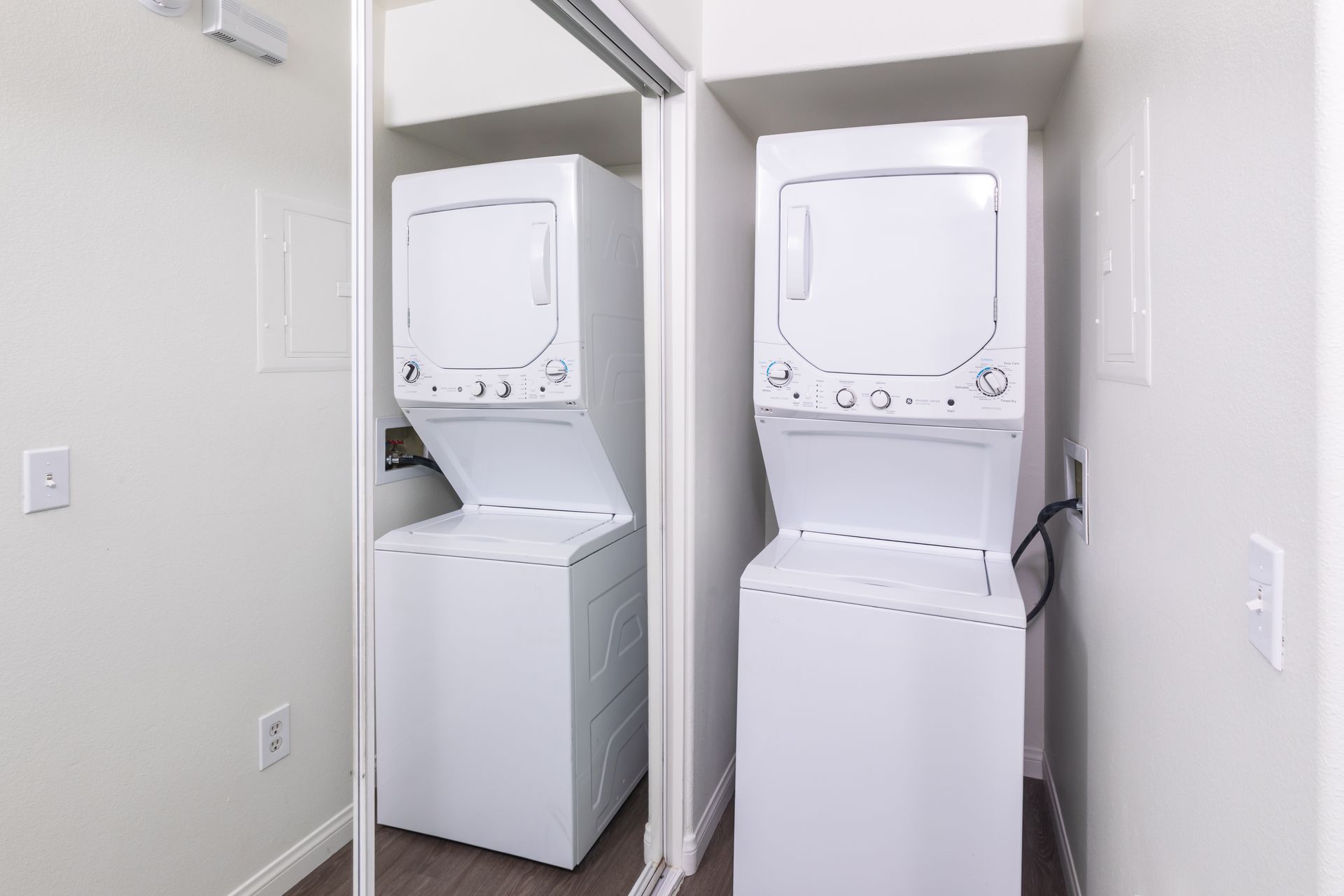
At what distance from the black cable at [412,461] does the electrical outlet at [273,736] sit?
1.31 ft

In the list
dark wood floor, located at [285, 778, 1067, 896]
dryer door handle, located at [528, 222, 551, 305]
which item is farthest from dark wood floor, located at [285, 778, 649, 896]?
dryer door handle, located at [528, 222, 551, 305]

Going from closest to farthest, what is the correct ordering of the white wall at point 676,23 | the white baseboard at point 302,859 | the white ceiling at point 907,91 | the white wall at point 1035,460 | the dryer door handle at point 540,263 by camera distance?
the white baseboard at point 302,859 → the dryer door handle at point 540,263 → the white wall at point 676,23 → the white ceiling at point 907,91 → the white wall at point 1035,460

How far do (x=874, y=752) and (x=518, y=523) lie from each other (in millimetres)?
951

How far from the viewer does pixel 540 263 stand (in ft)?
5.03

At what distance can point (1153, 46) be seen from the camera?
1.14 metres

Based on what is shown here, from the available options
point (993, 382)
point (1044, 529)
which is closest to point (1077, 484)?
point (1044, 529)

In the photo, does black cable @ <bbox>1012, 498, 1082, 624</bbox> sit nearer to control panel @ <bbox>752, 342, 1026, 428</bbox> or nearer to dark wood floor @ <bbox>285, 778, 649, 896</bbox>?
control panel @ <bbox>752, 342, 1026, 428</bbox>

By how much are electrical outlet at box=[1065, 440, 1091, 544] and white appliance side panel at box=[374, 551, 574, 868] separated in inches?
46.2

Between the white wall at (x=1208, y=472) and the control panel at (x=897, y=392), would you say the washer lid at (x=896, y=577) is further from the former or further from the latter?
the control panel at (x=897, y=392)

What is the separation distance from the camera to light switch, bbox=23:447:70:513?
72 cm

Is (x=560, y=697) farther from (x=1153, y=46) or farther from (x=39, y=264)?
(x=1153, y=46)

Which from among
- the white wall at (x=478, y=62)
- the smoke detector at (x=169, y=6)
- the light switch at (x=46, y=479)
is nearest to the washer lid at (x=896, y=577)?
the white wall at (x=478, y=62)

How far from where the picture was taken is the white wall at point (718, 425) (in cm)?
199

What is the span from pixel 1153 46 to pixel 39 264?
4.86ft
